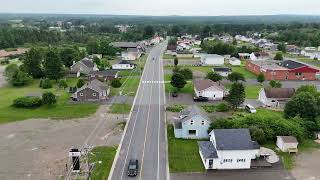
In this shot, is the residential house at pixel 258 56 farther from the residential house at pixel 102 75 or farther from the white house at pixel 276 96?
the white house at pixel 276 96

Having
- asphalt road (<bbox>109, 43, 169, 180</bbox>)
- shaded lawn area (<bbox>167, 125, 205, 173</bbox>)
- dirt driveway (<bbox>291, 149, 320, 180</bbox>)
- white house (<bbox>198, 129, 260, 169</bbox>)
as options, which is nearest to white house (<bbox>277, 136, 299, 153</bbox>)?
dirt driveway (<bbox>291, 149, 320, 180</bbox>)

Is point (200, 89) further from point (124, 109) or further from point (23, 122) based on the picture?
point (23, 122)

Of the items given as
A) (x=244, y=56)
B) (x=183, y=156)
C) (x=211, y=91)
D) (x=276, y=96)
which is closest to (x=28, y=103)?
(x=211, y=91)

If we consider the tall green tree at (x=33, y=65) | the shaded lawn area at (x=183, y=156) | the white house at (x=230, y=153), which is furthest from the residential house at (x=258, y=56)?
the white house at (x=230, y=153)

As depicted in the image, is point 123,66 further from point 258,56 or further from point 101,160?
point 101,160

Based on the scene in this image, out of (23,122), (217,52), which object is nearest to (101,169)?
(23,122)

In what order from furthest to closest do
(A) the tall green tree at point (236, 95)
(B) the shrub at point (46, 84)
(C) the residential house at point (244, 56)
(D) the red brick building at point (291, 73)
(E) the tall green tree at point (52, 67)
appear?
(C) the residential house at point (244, 56)
(D) the red brick building at point (291, 73)
(E) the tall green tree at point (52, 67)
(B) the shrub at point (46, 84)
(A) the tall green tree at point (236, 95)

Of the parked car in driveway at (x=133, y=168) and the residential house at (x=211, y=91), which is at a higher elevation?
the residential house at (x=211, y=91)
